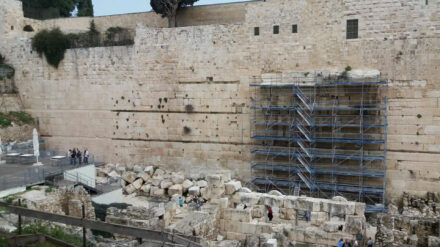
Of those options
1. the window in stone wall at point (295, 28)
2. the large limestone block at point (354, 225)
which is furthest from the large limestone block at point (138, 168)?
the large limestone block at point (354, 225)

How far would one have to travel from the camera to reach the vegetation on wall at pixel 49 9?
25.8 metres

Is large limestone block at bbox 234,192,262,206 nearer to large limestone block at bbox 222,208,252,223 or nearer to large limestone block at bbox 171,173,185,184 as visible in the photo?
large limestone block at bbox 222,208,252,223

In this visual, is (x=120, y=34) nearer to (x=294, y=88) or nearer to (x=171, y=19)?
(x=171, y=19)

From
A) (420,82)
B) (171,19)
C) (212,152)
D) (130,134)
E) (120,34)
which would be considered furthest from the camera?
(120,34)

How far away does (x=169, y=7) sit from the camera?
57.4ft

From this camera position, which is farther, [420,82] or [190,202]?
[190,202]

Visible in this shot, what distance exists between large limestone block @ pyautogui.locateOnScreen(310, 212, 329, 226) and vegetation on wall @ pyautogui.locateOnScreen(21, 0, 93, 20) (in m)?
22.9

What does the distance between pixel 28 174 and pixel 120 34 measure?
9.41 m

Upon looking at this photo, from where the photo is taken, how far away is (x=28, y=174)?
42.0 feet

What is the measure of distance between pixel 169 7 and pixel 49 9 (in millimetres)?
13059

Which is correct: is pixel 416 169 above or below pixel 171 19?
below

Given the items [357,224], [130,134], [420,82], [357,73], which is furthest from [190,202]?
[420,82]

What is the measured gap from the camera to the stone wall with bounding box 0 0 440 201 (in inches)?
485

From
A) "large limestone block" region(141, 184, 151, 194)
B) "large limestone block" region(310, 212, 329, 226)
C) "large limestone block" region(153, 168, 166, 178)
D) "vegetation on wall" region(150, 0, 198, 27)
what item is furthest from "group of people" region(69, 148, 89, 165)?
"large limestone block" region(310, 212, 329, 226)
